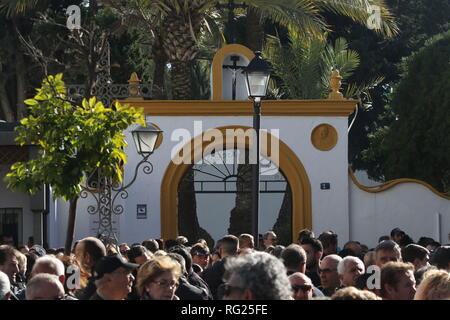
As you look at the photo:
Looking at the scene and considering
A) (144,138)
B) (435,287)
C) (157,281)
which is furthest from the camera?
(144,138)

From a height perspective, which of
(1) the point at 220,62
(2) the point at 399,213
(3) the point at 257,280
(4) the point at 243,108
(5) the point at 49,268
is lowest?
(5) the point at 49,268

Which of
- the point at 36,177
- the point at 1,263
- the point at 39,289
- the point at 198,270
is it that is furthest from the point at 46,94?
the point at 39,289

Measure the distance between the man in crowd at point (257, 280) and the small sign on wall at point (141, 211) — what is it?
15306mm

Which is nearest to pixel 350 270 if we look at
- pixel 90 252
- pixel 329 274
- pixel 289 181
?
pixel 329 274

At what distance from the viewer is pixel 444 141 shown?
2725 centimetres

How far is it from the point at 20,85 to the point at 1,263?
2595cm

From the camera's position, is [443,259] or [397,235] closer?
[443,259]

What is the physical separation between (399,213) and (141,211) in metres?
5.12

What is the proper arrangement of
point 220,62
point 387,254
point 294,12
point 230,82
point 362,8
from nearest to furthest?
1. point 387,254
2. point 220,62
3. point 230,82
4. point 294,12
5. point 362,8

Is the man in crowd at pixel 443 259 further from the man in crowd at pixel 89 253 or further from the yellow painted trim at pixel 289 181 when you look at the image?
the yellow painted trim at pixel 289 181

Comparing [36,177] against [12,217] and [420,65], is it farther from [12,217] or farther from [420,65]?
[420,65]

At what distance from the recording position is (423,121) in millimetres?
28406

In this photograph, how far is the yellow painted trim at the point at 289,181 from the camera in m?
20.1

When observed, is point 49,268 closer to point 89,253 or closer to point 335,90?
point 89,253
